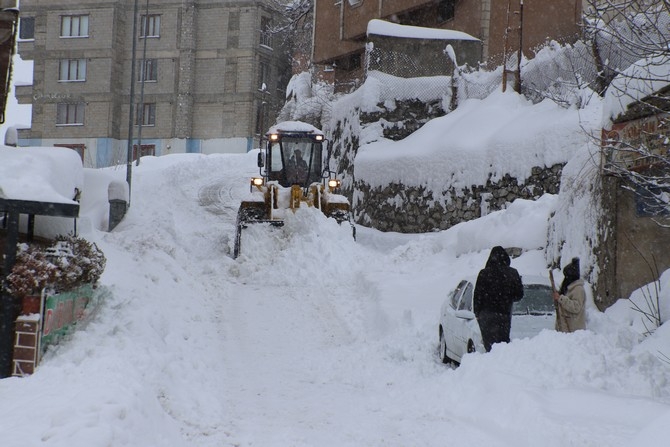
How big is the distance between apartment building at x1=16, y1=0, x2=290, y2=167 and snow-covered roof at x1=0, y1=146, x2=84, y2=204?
36143 millimetres

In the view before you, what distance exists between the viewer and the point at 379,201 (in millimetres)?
25266

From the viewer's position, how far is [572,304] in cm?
933

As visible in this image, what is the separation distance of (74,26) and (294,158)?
117 feet

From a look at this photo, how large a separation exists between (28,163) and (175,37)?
4292cm

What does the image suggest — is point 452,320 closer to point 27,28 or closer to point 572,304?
point 572,304

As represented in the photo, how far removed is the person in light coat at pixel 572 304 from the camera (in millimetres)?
9336

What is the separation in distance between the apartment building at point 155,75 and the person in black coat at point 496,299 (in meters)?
40.8

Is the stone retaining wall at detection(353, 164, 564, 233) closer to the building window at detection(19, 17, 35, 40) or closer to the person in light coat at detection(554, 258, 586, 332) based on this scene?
the person in light coat at detection(554, 258, 586, 332)

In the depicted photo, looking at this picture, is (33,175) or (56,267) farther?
(33,175)

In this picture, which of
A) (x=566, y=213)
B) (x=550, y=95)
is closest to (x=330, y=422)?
(x=566, y=213)

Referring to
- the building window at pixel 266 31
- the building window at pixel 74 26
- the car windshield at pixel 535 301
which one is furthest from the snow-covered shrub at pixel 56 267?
the building window at pixel 74 26

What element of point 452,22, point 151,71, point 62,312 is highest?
point 151,71

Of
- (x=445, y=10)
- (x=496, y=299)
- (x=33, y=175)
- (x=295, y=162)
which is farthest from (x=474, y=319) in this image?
(x=445, y=10)

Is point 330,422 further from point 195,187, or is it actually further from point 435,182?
point 195,187
